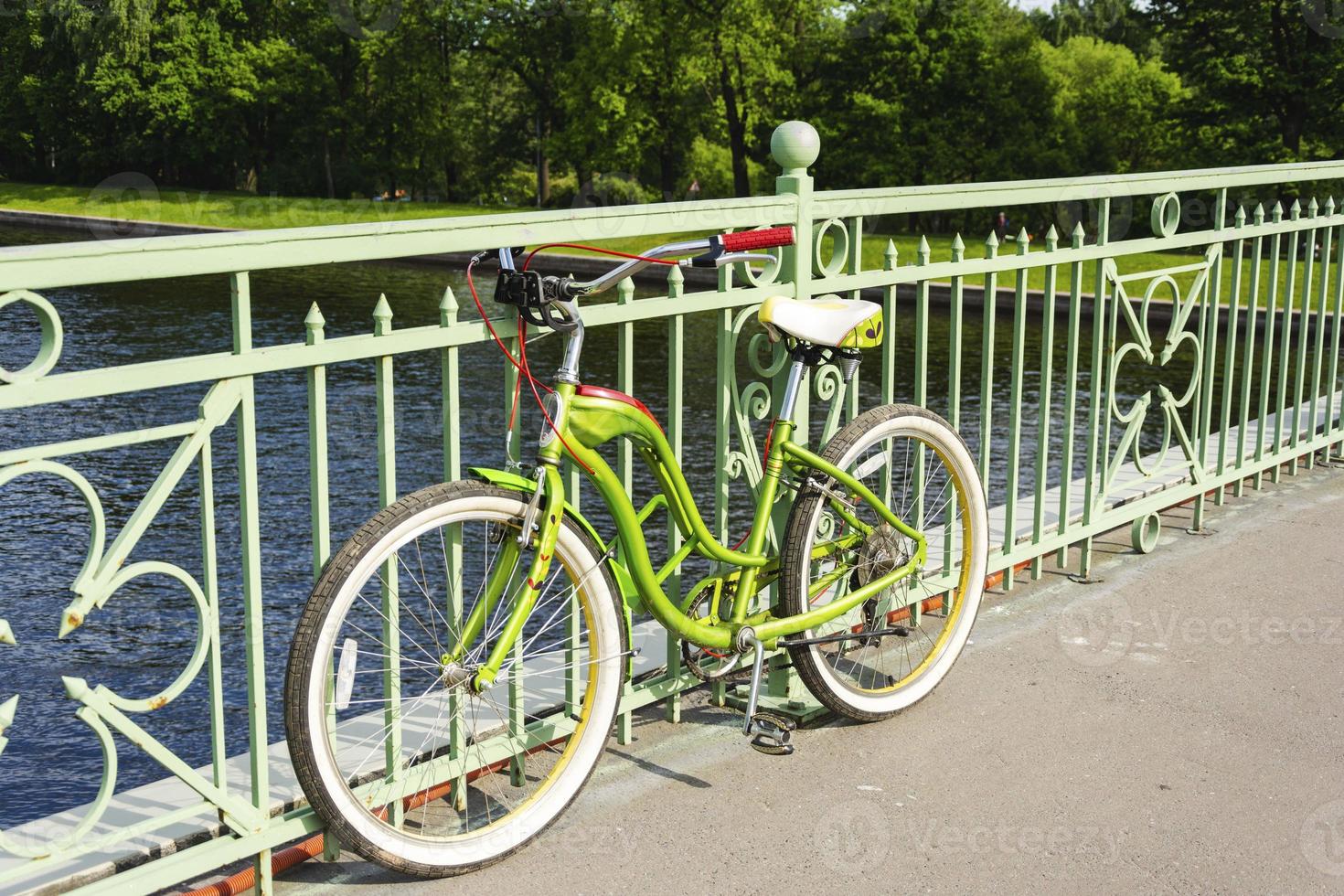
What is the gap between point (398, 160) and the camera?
6216cm

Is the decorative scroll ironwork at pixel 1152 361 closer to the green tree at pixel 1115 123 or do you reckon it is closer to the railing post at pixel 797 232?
the railing post at pixel 797 232

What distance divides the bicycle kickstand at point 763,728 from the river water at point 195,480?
97.8 inches

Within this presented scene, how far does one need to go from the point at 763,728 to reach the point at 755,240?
124 centimetres

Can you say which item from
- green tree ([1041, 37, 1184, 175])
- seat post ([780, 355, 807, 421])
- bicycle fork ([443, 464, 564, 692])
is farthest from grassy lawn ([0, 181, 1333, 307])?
bicycle fork ([443, 464, 564, 692])

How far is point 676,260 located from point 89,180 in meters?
66.7

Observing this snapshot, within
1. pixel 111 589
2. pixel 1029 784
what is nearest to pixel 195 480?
pixel 1029 784

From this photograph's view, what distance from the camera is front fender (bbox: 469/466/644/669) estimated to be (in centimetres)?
314

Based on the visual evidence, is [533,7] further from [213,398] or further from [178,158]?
[213,398]

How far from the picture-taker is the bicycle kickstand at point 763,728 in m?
3.72

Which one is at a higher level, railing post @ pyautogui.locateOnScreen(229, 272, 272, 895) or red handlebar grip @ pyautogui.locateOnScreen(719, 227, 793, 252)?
red handlebar grip @ pyautogui.locateOnScreen(719, 227, 793, 252)

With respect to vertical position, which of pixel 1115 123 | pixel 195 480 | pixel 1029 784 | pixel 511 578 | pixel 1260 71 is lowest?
pixel 195 480

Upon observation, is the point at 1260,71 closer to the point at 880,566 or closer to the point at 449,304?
the point at 880,566

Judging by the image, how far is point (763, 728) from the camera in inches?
153

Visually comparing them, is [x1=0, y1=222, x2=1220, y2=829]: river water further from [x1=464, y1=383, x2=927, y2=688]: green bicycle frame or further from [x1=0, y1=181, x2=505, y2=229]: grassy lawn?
[x1=0, y1=181, x2=505, y2=229]: grassy lawn
